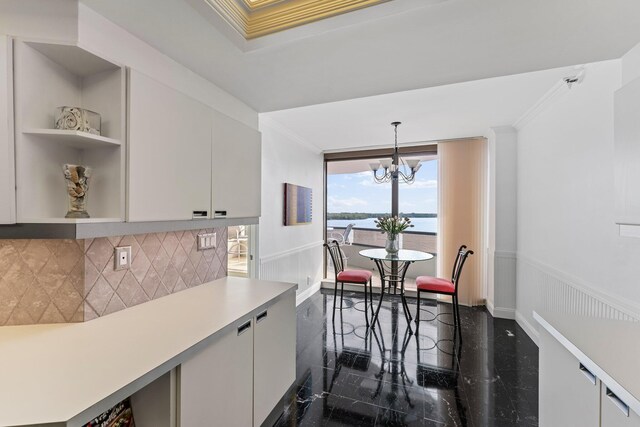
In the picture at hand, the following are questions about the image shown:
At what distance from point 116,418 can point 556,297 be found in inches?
132

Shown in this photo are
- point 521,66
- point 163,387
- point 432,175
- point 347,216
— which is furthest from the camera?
point 347,216

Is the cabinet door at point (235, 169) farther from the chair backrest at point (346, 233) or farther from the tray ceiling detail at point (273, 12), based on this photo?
the chair backrest at point (346, 233)

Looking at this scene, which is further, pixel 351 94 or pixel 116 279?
pixel 351 94

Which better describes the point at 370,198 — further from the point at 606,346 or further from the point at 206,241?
the point at 606,346

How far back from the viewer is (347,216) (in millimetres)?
5438

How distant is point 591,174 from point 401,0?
2.01 meters

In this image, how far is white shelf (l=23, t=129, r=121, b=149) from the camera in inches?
44.7

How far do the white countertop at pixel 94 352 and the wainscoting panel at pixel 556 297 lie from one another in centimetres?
227

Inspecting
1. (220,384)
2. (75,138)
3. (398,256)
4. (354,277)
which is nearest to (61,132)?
(75,138)

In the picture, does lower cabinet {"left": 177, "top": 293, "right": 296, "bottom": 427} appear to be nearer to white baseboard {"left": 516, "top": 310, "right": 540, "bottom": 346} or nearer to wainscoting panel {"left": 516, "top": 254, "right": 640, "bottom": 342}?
wainscoting panel {"left": 516, "top": 254, "right": 640, "bottom": 342}

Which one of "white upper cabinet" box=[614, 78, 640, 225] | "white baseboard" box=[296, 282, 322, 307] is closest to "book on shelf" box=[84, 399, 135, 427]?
"white upper cabinet" box=[614, 78, 640, 225]

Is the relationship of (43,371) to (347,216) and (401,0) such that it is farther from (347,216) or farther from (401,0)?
(347,216)

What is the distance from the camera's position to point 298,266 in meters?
4.25

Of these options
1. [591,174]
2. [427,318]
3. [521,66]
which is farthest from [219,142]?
[427,318]
